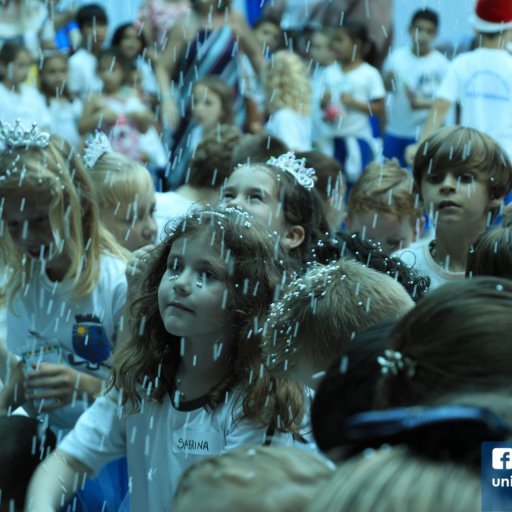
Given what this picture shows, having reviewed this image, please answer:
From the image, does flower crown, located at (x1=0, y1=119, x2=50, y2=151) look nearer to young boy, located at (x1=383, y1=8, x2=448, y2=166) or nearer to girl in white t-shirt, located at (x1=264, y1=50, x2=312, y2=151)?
girl in white t-shirt, located at (x1=264, y1=50, x2=312, y2=151)

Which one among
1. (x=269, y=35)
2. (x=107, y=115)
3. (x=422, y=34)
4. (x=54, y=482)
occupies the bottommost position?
(x=54, y=482)

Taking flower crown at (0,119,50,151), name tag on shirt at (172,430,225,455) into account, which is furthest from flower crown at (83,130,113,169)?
name tag on shirt at (172,430,225,455)

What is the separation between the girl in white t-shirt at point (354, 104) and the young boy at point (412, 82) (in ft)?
0.52

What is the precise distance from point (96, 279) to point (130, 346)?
916 mm

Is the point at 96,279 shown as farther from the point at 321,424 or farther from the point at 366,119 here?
the point at 366,119

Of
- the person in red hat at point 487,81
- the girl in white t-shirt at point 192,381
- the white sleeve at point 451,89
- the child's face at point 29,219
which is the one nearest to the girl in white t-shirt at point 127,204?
the child's face at point 29,219

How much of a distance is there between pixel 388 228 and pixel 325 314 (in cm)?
254

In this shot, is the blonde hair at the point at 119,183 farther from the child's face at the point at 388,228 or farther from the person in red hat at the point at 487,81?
the person in red hat at the point at 487,81

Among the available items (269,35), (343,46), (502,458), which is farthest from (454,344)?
(269,35)

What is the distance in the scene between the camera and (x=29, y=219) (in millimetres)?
4527

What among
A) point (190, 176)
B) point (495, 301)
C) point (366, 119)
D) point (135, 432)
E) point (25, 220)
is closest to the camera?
point (495, 301)

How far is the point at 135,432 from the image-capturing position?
3.61 meters

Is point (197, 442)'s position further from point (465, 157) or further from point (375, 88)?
point (375, 88)

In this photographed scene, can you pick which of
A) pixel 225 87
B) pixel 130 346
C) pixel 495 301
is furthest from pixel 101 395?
pixel 225 87
